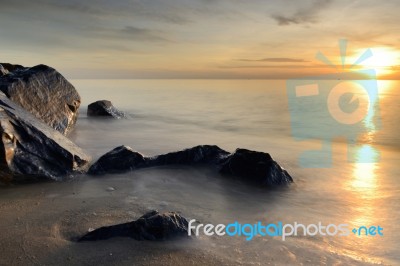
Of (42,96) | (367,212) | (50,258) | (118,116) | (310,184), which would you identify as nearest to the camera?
(50,258)

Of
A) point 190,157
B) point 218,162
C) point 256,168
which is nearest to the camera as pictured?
point 256,168

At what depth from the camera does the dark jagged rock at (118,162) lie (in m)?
6.02

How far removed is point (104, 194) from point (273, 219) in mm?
2531

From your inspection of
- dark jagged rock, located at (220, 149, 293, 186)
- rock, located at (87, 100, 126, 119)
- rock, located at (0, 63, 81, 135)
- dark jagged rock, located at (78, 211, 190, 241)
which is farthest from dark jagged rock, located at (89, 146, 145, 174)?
rock, located at (87, 100, 126, 119)

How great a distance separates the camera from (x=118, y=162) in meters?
6.22

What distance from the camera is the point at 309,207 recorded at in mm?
4922

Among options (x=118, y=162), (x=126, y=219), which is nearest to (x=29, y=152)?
(x=118, y=162)

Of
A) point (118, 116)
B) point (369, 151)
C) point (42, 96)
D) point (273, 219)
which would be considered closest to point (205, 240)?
point (273, 219)

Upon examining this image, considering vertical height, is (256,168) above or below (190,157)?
below

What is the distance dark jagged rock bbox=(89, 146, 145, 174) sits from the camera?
6.02 m

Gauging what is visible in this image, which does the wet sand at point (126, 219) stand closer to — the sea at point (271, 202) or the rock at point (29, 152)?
the sea at point (271, 202)

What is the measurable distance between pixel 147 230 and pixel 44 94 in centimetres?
662

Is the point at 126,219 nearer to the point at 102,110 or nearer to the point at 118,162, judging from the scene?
the point at 118,162

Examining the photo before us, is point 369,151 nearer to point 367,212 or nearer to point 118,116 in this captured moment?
point 367,212
